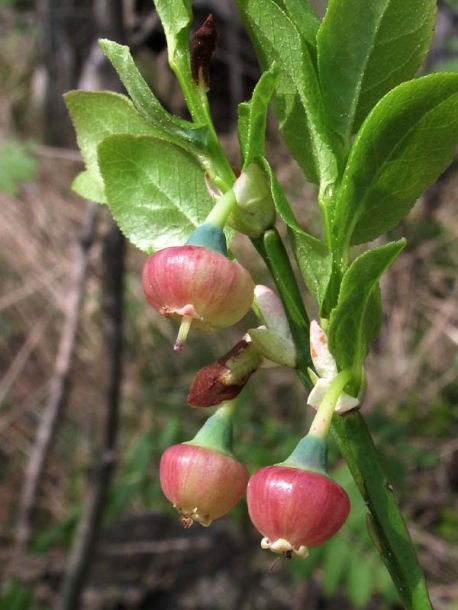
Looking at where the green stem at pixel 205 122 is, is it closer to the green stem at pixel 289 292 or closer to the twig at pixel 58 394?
the green stem at pixel 289 292

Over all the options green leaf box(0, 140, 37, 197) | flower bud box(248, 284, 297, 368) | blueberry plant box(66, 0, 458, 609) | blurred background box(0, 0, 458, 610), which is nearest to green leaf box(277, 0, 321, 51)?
blueberry plant box(66, 0, 458, 609)

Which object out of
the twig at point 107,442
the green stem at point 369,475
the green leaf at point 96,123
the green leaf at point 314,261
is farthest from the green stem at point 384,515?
the twig at point 107,442

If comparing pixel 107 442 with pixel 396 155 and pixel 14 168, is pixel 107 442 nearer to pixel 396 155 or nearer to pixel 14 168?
pixel 14 168

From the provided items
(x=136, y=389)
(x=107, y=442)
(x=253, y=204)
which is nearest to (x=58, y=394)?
(x=107, y=442)

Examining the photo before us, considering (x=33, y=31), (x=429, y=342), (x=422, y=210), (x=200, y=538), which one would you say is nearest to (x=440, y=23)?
(x=422, y=210)

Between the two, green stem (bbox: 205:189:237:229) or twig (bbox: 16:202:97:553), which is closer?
green stem (bbox: 205:189:237:229)

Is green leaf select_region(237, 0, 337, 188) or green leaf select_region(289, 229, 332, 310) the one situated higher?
green leaf select_region(237, 0, 337, 188)

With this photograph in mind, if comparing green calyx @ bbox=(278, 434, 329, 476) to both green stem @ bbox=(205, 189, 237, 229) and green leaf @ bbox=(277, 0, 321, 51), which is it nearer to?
green stem @ bbox=(205, 189, 237, 229)
